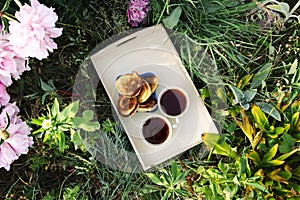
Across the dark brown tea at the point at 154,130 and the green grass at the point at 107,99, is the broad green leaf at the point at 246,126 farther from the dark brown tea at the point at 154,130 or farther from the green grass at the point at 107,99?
the dark brown tea at the point at 154,130

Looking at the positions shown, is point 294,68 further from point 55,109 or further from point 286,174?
point 55,109

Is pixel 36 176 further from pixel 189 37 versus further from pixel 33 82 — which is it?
pixel 189 37

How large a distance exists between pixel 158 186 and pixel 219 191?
0.71 ft

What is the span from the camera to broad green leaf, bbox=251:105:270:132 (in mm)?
1360

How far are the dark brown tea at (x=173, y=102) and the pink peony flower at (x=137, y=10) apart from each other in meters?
0.22

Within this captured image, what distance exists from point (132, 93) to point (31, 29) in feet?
1.47

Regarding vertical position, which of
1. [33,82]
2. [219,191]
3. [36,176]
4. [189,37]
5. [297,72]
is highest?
[33,82]

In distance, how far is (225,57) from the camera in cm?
146

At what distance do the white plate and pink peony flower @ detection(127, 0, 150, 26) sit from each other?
0.14 ft

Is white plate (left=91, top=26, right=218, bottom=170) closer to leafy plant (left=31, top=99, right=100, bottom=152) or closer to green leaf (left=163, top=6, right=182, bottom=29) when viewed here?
green leaf (left=163, top=6, right=182, bottom=29)

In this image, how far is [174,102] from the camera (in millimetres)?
1436

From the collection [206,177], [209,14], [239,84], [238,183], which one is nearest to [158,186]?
[206,177]

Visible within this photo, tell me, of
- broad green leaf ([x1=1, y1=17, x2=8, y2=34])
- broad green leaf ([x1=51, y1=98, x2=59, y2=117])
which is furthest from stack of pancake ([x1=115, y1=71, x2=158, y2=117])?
broad green leaf ([x1=1, y1=17, x2=8, y2=34])

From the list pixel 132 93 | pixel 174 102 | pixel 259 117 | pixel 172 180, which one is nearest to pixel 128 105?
pixel 132 93
